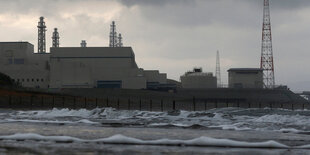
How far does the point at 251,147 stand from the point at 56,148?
24.5 ft

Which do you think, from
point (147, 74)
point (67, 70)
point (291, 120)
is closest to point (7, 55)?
point (67, 70)

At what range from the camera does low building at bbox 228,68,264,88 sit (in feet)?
427

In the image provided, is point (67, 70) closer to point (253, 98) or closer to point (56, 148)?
point (253, 98)

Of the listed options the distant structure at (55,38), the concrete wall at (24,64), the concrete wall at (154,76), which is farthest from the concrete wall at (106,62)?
the distant structure at (55,38)

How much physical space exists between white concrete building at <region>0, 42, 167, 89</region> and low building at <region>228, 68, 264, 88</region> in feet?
120

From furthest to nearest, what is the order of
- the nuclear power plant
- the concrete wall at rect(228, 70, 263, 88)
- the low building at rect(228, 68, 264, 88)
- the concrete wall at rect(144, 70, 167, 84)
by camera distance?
the low building at rect(228, 68, 264, 88) < the concrete wall at rect(228, 70, 263, 88) < the concrete wall at rect(144, 70, 167, 84) < the nuclear power plant

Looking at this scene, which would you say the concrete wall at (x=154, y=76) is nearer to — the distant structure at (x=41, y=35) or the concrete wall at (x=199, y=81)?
the concrete wall at (x=199, y=81)

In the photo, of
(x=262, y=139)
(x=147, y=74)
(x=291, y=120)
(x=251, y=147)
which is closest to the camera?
(x=251, y=147)

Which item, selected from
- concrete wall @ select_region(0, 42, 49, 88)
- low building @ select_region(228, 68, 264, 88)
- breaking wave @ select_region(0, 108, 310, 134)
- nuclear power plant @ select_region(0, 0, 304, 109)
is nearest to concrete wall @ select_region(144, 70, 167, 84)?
nuclear power plant @ select_region(0, 0, 304, 109)

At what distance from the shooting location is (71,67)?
334 feet

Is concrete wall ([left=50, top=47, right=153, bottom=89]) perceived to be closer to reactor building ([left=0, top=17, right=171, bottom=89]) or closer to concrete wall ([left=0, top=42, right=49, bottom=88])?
reactor building ([left=0, top=17, right=171, bottom=89])

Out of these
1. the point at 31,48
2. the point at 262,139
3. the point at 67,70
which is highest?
the point at 31,48

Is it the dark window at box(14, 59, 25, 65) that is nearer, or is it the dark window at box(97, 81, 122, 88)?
the dark window at box(14, 59, 25, 65)

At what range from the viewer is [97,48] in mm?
114438
